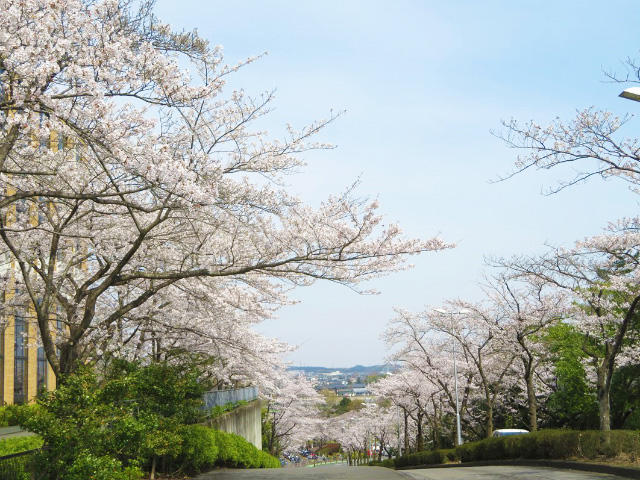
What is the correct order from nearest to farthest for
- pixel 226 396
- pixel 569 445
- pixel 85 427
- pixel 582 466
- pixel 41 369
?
pixel 85 427, pixel 582 466, pixel 569 445, pixel 226 396, pixel 41 369

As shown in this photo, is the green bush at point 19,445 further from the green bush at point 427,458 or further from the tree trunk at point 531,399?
the green bush at point 427,458

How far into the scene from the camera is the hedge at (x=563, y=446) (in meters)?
13.3

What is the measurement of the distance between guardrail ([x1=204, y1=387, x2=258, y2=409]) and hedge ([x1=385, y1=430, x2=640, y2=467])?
8.87 metres

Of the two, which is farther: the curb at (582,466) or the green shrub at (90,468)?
the curb at (582,466)

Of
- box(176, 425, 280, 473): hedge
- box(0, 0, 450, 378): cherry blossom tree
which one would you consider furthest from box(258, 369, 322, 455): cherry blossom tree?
box(0, 0, 450, 378): cherry blossom tree

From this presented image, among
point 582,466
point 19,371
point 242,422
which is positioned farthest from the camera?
point 19,371

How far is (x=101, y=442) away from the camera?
27.3ft

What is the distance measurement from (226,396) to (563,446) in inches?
463

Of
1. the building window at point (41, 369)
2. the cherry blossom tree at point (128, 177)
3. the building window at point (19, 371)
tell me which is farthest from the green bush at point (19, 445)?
the building window at point (41, 369)

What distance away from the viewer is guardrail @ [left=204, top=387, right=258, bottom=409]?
18.6 meters

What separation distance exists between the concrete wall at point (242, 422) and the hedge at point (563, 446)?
839 centimetres

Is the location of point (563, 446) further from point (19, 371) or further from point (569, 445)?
point (19, 371)

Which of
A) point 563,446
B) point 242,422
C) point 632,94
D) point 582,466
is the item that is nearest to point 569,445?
point 563,446

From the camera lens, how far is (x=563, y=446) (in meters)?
14.9
